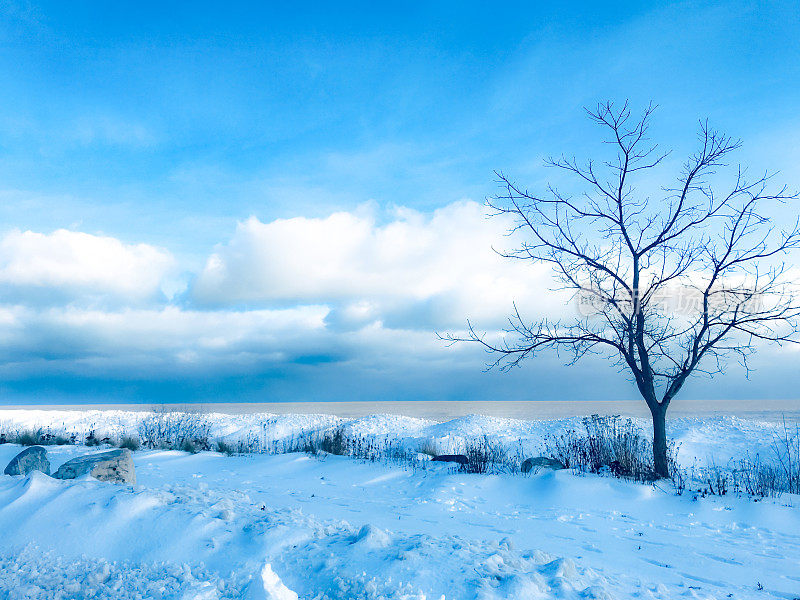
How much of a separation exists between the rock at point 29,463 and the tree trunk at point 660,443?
32.8ft

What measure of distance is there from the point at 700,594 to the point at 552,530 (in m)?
2.20

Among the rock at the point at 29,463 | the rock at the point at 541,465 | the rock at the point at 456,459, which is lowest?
the rock at the point at 456,459

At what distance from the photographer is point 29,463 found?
Answer: 25.7ft

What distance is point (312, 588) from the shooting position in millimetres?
3184

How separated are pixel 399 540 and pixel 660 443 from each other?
6.77 metres

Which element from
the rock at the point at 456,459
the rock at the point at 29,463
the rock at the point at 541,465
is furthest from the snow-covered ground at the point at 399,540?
the rock at the point at 456,459

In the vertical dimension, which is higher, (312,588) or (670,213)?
(670,213)

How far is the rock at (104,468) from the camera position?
6766mm

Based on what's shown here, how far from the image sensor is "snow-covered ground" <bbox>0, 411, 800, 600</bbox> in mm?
3236

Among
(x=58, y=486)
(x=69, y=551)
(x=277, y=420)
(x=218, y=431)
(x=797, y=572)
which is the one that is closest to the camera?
(x=69, y=551)

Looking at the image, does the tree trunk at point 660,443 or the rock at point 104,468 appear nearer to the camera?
the rock at point 104,468

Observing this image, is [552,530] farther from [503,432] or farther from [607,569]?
[503,432]

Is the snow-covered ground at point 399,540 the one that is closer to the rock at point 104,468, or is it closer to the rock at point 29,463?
the rock at point 104,468

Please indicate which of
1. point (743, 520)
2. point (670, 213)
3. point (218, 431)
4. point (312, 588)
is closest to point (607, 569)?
point (312, 588)
